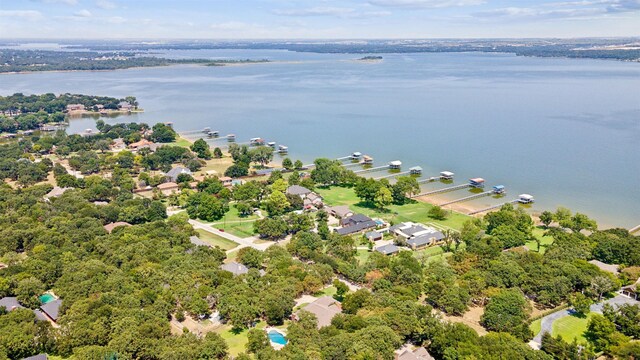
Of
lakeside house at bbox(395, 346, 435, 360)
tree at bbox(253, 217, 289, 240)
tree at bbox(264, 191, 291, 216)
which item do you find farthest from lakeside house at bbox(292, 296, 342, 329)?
tree at bbox(264, 191, 291, 216)

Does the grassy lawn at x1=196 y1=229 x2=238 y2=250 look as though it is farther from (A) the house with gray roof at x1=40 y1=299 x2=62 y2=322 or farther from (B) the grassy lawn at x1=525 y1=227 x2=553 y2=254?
(B) the grassy lawn at x1=525 y1=227 x2=553 y2=254

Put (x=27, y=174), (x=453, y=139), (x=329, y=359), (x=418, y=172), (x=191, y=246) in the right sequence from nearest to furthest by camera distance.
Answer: (x=329, y=359), (x=191, y=246), (x=27, y=174), (x=418, y=172), (x=453, y=139)

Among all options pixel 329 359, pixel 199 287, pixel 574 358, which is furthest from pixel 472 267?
pixel 199 287

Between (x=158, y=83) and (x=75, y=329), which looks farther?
(x=158, y=83)

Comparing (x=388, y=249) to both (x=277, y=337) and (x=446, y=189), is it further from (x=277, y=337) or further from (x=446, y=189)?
(x=446, y=189)

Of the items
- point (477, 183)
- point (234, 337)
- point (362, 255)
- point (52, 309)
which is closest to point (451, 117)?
point (477, 183)

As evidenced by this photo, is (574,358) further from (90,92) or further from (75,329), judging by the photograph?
(90,92)

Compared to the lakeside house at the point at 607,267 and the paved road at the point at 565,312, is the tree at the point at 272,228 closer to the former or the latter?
the paved road at the point at 565,312
